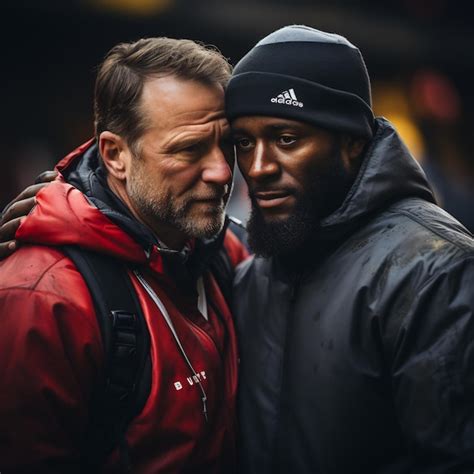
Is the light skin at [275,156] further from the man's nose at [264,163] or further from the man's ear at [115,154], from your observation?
the man's ear at [115,154]

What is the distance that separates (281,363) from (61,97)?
8984 millimetres

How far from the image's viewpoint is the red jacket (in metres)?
2.31

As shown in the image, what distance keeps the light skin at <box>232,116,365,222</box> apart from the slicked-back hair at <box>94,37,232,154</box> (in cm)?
35

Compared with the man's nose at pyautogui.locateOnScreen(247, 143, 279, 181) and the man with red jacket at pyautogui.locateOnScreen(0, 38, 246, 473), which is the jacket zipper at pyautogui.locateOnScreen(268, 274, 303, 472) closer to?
the man with red jacket at pyautogui.locateOnScreen(0, 38, 246, 473)

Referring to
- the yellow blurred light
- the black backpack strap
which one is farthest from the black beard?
the yellow blurred light

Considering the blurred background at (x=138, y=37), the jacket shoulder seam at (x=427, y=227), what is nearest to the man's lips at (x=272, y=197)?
the jacket shoulder seam at (x=427, y=227)

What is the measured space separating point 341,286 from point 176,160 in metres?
0.90

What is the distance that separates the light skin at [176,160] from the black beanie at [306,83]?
0.57 feet

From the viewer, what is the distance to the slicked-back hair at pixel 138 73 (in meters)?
2.96

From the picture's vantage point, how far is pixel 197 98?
116 inches

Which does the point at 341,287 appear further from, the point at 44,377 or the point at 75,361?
the point at 44,377

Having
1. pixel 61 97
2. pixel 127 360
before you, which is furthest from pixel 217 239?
pixel 61 97

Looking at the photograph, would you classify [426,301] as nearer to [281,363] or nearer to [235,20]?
[281,363]

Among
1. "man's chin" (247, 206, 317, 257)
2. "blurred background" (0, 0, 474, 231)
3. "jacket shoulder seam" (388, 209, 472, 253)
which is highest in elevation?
"jacket shoulder seam" (388, 209, 472, 253)
